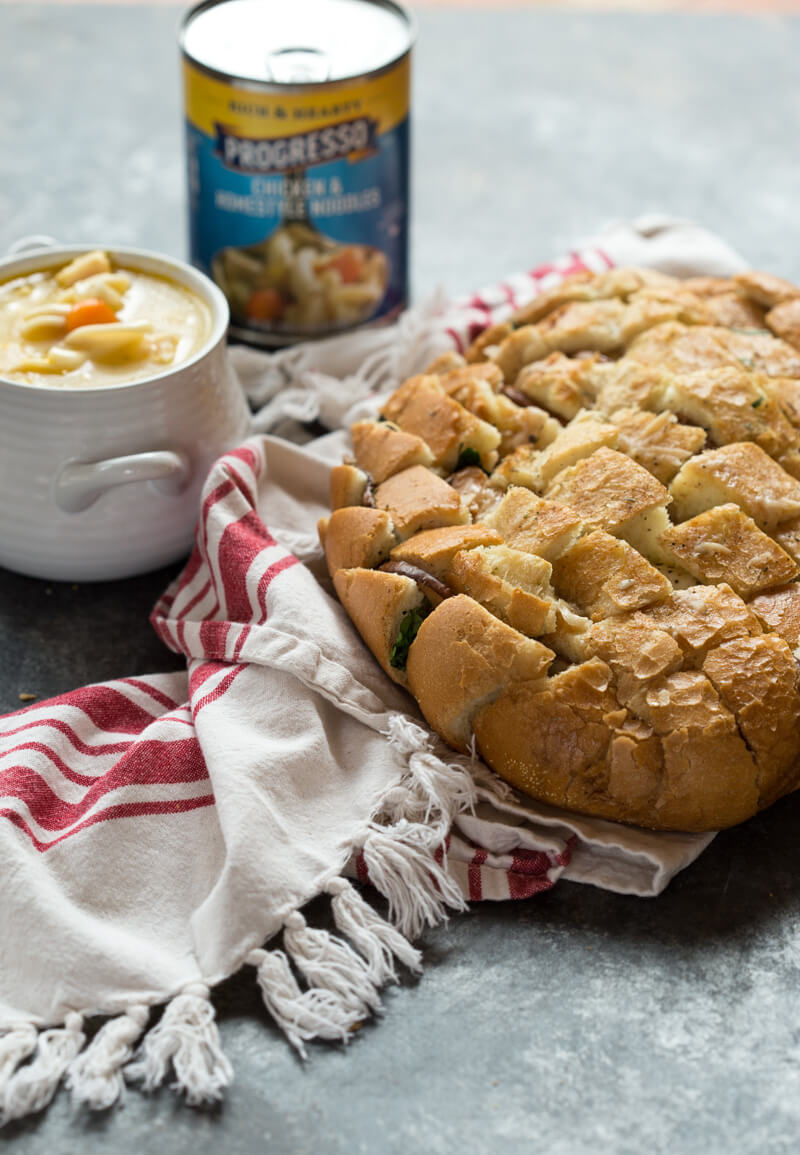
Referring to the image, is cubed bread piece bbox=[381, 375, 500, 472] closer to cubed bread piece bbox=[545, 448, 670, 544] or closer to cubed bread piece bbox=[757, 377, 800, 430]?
cubed bread piece bbox=[545, 448, 670, 544]

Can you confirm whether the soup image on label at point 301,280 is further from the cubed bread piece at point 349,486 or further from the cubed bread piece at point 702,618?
the cubed bread piece at point 702,618

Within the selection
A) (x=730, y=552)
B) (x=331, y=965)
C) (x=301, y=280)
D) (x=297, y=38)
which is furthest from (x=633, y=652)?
(x=297, y=38)

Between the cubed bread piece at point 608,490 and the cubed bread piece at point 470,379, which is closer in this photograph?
the cubed bread piece at point 608,490

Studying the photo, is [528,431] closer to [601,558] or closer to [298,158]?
[601,558]

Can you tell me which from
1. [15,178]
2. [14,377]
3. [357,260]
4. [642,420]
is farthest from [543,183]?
[14,377]

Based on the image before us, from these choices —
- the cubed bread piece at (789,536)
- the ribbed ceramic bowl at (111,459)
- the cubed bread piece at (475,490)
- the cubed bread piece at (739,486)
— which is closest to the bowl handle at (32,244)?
the ribbed ceramic bowl at (111,459)
